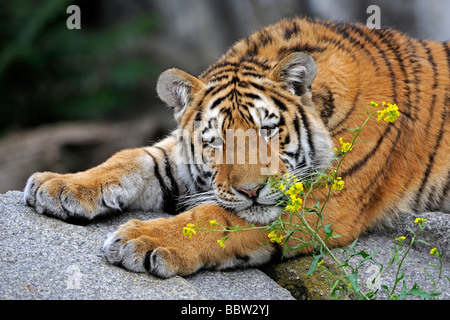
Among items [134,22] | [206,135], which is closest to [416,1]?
[134,22]

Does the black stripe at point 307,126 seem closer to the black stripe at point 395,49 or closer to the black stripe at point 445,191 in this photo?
the black stripe at point 395,49

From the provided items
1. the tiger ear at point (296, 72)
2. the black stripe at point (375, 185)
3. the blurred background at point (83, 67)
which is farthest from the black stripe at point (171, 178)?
the blurred background at point (83, 67)

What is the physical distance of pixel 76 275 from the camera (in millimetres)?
2607

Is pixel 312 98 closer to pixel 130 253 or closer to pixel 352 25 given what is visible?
pixel 352 25

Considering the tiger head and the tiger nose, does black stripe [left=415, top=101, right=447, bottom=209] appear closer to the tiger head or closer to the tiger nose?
the tiger head

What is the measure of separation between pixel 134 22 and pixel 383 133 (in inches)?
249

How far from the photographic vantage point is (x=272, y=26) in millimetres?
3777

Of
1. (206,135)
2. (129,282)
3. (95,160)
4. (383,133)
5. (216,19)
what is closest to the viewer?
(129,282)

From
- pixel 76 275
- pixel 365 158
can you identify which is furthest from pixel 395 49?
pixel 76 275

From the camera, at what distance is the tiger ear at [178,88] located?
128 inches

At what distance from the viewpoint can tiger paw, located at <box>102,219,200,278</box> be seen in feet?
8.91

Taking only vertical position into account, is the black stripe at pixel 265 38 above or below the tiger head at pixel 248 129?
above

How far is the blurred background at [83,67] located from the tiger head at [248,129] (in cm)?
401

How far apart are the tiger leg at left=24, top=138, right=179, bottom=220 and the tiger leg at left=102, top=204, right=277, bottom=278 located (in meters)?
0.36
